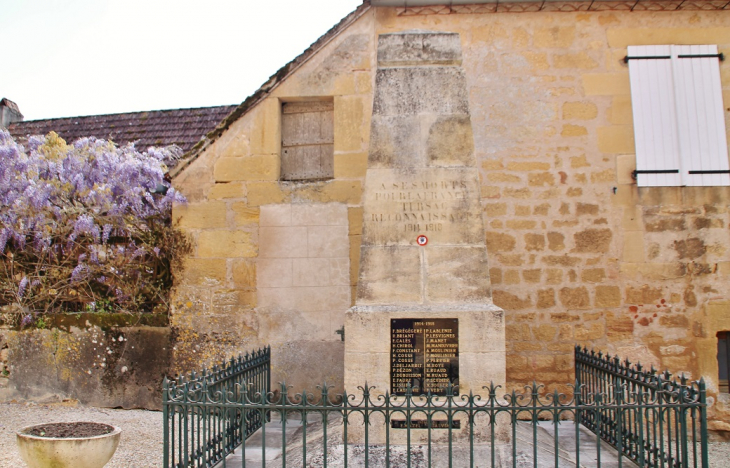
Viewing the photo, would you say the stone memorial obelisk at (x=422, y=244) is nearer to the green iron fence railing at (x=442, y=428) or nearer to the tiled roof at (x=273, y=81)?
the green iron fence railing at (x=442, y=428)

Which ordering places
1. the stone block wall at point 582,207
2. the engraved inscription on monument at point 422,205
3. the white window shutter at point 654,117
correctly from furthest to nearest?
the white window shutter at point 654,117 < the stone block wall at point 582,207 < the engraved inscription on monument at point 422,205

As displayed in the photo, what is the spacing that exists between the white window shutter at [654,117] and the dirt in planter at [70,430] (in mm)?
6054

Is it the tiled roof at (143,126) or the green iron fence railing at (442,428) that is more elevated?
the tiled roof at (143,126)

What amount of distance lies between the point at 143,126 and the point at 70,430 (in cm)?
665

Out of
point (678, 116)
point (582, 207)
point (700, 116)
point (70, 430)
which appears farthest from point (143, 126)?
point (700, 116)

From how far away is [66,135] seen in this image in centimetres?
1040

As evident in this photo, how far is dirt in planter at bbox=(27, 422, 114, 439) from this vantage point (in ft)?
14.8

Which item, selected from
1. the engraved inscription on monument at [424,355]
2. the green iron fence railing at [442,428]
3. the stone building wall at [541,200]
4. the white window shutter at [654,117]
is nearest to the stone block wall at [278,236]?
the stone building wall at [541,200]

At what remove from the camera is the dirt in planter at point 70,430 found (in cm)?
452

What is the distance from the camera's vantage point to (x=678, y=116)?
6867mm

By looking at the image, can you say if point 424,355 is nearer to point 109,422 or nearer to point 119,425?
point 119,425

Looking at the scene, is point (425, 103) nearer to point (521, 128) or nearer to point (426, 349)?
point (426, 349)

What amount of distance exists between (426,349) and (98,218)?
4874 millimetres

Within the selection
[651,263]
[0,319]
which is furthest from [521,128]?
[0,319]
